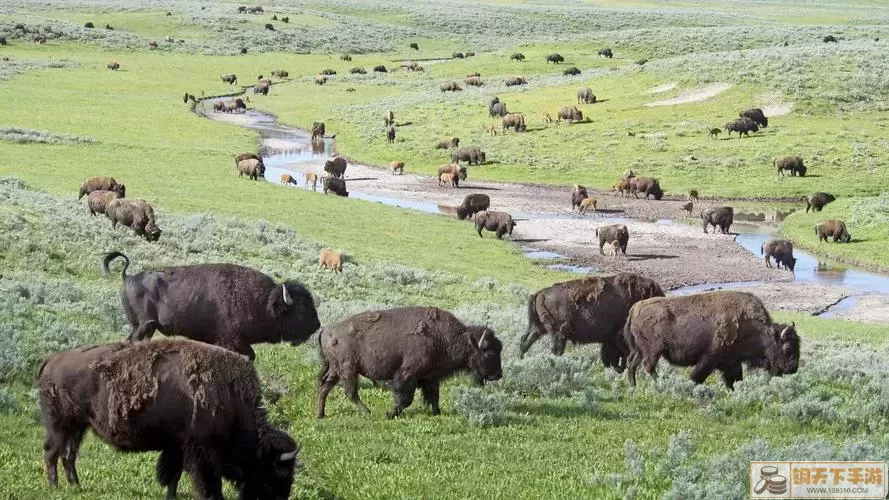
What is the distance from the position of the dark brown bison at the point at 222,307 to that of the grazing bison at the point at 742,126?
4830cm

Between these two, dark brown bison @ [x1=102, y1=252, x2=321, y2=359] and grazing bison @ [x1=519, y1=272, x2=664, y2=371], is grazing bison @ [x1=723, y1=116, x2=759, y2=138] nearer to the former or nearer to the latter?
grazing bison @ [x1=519, y1=272, x2=664, y2=371]

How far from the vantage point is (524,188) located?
51875mm

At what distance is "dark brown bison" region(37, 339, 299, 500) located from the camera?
29.8 feet

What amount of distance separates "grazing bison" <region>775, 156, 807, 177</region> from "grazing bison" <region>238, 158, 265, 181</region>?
24.7 m

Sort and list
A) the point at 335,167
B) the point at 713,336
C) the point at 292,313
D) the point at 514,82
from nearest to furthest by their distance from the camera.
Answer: the point at 292,313 → the point at 713,336 → the point at 335,167 → the point at 514,82

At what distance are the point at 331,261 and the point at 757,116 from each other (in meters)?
39.1

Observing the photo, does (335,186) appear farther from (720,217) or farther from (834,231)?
(834,231)

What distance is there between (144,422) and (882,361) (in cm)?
1492

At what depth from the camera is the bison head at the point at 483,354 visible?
1363 cm

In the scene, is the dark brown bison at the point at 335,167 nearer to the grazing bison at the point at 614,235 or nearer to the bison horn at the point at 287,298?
the grazing bison at the point at 614,235

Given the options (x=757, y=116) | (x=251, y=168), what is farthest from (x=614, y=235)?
(x=757, y=116)

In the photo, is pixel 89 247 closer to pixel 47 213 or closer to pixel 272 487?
pixel 47 213

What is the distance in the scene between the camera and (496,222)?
39.3 m

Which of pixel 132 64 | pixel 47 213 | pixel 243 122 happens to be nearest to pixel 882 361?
pixel 47 213
